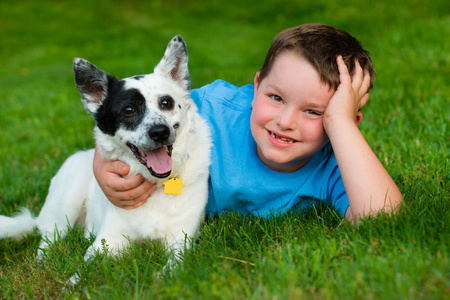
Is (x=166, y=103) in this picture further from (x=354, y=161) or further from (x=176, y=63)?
(x=354, y=161)

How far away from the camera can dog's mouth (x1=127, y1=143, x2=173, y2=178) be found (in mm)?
2531

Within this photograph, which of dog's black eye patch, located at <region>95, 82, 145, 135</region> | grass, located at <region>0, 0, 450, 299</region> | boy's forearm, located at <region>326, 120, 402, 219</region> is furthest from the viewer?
dog's black eye patch, located at <region>95, 82, 145, 135</region>

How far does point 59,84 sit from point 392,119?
21.9 feet

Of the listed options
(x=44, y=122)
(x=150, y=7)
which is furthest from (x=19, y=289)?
(x=150, y=7)

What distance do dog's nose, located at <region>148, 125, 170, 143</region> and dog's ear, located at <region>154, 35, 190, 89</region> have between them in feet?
1.84

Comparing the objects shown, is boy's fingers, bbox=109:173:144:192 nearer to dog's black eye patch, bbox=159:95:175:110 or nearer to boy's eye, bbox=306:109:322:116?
dog's black eye patch, bbox=159:95:175:110

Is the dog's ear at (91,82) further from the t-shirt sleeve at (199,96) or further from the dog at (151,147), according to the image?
the t-shirt sleeve at (199,96)

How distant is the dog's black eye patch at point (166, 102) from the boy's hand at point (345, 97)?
98 centimetres

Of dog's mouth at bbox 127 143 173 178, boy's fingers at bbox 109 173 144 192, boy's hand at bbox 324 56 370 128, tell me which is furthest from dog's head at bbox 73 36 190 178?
boy's hand at bbox 324 56 370 128

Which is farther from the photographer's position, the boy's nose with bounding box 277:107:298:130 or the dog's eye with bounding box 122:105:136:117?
the dog's eye with bounding box 122:105:136:117

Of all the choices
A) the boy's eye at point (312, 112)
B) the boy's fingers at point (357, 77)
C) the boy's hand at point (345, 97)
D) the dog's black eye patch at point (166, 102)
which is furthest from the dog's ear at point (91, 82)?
the boy's fingers at point (357, 77)

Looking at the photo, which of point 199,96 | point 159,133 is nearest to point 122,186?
point 159,133

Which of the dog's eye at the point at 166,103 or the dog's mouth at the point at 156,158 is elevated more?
the dog's eye at the point at 166,103

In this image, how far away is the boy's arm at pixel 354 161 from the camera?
231 centimetres
